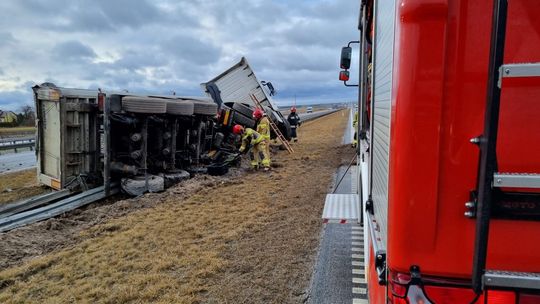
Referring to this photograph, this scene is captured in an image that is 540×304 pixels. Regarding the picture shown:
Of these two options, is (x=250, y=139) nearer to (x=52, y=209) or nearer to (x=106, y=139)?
(x=106, y=139)

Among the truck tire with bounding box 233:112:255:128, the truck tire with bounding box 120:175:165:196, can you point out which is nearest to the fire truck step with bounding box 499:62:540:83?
the truck tire with bounding box 120:175:165:196

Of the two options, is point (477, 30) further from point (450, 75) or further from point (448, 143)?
point (448, 143)

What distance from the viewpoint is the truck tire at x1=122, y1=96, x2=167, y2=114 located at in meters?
7.62

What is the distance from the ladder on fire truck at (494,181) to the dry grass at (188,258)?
2.43 metres

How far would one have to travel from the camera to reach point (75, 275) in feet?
13.9

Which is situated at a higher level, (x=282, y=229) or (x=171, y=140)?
(x=171, y=140)

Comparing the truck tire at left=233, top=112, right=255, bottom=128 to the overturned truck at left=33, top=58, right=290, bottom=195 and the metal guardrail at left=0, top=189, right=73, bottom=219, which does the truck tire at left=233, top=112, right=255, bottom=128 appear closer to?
the overturned truck at left=33, top=58, right=290, bottom=195

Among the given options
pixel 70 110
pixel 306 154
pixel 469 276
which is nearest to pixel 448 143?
pixel 469 276

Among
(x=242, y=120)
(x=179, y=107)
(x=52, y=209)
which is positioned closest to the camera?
(x=52, y=209)

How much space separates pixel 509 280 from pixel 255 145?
9.43m

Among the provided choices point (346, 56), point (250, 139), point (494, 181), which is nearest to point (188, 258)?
point (346, 56)

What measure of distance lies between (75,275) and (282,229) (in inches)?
99.0

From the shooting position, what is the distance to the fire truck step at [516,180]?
1352mm

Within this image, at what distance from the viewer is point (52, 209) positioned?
640cm
